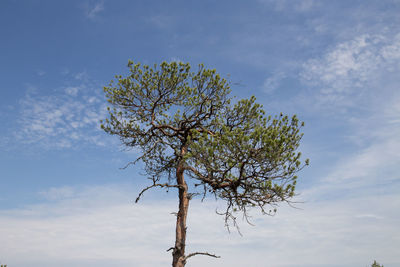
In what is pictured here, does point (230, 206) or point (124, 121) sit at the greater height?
point (124, 121)

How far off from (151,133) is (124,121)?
1424 millimetres

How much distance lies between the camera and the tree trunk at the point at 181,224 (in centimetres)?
1288

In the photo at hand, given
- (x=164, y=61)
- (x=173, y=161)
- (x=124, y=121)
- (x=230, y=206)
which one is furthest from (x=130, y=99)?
(x=230, y=206)

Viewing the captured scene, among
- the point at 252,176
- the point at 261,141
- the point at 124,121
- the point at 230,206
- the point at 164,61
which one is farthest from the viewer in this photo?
the point at 124,121

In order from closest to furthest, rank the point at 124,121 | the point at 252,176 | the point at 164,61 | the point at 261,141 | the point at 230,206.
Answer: the point at 261,141 → the point at 252,176 → the point at 230,206 → the point at 164,61 → the point at 124,121

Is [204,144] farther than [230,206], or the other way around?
[230,206]

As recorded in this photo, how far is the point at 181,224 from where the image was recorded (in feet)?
43.7

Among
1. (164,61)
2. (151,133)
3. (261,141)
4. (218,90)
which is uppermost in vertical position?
(164,61)

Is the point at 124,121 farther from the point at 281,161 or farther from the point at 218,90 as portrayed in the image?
the point at 281,161

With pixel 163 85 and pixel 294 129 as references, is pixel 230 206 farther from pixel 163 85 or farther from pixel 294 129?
pixel 163 85

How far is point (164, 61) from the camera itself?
566 inches

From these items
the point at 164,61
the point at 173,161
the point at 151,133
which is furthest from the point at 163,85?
the point at 173,161

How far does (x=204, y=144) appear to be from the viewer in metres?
11.4

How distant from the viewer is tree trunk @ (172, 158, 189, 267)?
12875mm
